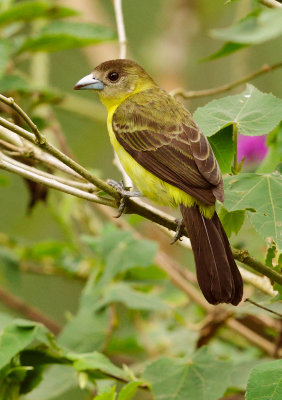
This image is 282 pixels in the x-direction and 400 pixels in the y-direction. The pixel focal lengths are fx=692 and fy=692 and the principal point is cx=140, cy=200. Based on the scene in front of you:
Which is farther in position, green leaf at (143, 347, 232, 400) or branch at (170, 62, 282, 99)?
branch at (170, 62, 282, 99)

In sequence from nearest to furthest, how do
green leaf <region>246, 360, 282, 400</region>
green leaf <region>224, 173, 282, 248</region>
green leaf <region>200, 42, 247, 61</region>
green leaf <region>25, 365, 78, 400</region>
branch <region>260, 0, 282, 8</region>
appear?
green leaf <region>246, 360, 282, 400</region>, green leaf <region>224, 173, 282, 248</region>, branch <region>260, 0, 282, 8</region>, green leaf <region>25, 365, 78, 400</region>, green leaf <region>200, 42, 247, 61</region>

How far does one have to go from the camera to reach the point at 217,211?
2207 millimetres

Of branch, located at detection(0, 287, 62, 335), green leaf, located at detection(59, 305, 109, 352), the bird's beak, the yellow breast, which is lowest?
green leaf, located at detection(59, 305, 109, 352)

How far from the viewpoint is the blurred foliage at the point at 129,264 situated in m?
1.92

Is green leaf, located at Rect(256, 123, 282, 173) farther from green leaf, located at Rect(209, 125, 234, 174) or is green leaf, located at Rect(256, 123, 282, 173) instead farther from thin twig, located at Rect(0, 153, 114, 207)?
thin twig, located at Rect(0, 153, 114, 207)

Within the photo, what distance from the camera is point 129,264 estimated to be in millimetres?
2627

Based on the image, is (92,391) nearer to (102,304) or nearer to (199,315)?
(102,304)

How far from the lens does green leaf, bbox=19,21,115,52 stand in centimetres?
299

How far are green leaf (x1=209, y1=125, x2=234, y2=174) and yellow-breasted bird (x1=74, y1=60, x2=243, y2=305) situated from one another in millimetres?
38

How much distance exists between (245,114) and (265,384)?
0.81m

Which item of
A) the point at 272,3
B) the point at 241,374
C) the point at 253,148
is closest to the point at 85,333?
the point at 241,374

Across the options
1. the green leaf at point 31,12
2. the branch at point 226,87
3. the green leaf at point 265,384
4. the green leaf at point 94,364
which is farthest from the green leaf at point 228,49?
the green leaf at point 265,384

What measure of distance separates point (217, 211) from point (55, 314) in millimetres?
2973

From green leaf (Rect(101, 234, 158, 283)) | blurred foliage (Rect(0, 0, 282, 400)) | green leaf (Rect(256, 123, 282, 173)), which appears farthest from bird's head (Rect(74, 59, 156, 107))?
green leaf (Rect(256, 123, 282, 173))
